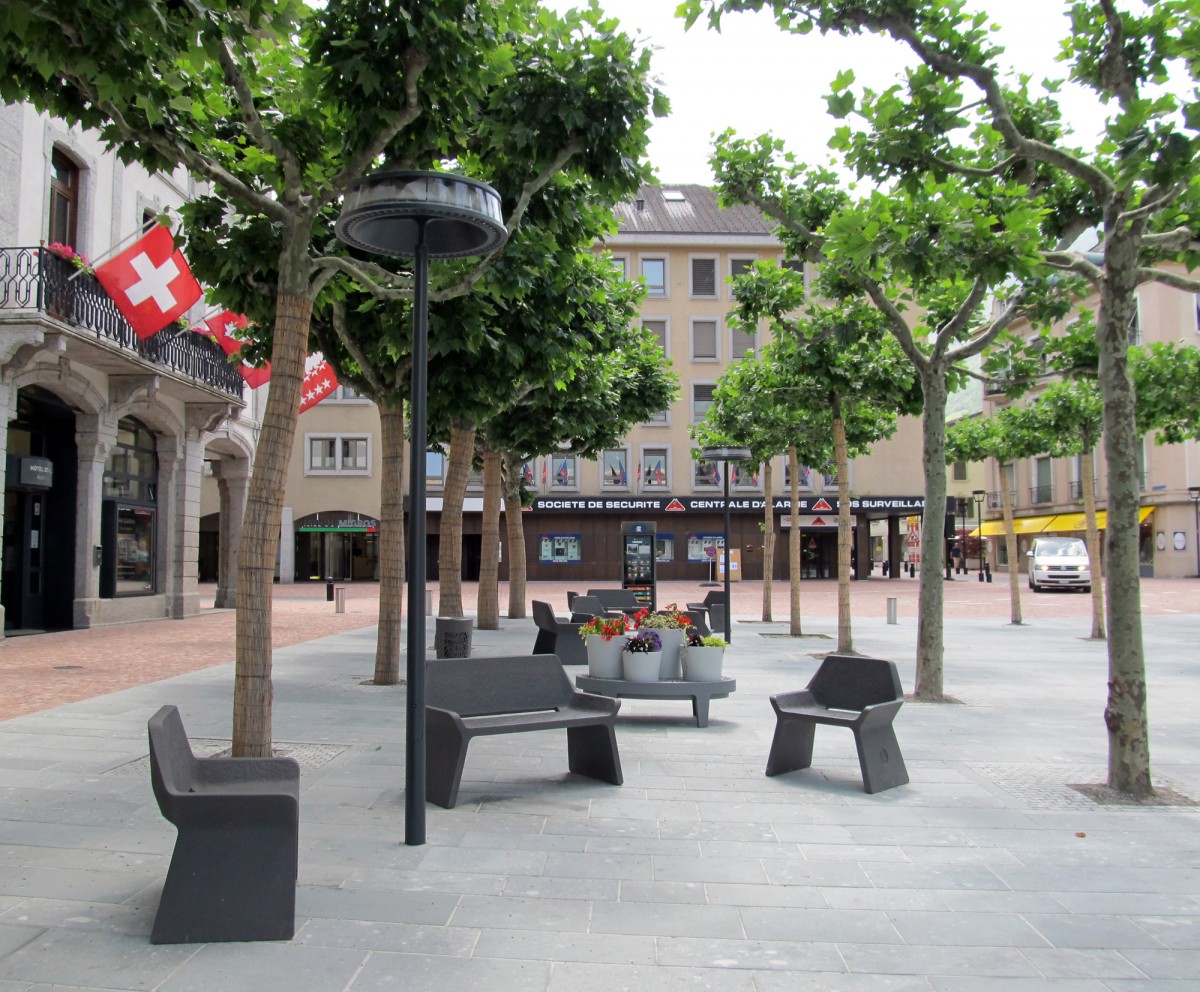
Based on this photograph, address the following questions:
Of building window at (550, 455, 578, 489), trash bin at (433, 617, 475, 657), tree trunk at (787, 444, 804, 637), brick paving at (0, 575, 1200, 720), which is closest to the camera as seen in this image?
brick paving at (0, 575, 1200, 720)

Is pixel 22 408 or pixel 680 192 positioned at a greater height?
pixel 680 192

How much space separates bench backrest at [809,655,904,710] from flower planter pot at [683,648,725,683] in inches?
60.5

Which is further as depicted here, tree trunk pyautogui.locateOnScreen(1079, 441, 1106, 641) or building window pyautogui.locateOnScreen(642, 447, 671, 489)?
building window pyautogui.locateOnScreen(642, 447, 671, 489)

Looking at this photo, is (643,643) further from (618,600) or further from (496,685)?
(618,600)

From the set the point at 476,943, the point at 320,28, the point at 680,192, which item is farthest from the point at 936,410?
the point at 680,192

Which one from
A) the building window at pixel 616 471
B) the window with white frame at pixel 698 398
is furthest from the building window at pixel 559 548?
the window with white frame at pixel 698 398

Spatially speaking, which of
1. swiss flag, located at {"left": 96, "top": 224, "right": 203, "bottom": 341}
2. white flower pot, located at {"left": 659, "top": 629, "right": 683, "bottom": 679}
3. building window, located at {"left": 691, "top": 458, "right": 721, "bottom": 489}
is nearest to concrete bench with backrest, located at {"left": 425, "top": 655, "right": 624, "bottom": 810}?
white flower pot, located at {"left": 659, "top": 629, "right": 683, "bottom": 679}

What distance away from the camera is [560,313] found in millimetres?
11484

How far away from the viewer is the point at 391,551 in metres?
11.0

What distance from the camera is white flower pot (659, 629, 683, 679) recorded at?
900 cm

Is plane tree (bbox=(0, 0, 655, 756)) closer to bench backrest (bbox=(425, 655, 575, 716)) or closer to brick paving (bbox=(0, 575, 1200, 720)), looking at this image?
bench backrest (bbox=(425, 655, 575, 716))

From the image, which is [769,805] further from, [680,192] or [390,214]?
[680,192]

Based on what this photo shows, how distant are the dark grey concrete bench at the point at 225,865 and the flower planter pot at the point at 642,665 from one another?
5.02 metres

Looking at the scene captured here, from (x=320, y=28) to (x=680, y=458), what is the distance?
148 ft
